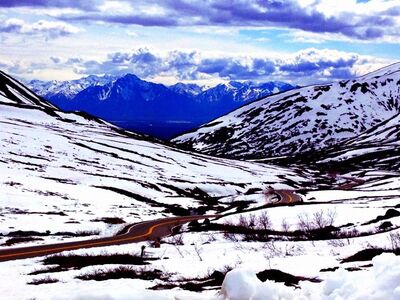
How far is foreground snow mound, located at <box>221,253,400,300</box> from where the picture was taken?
10.8 meters

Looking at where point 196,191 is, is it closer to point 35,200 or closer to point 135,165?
point 135,165

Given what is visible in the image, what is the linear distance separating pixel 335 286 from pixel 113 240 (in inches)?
1545

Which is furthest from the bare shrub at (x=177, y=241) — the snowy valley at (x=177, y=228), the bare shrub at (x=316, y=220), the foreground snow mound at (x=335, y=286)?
the foreground snow mound at (x=335, y=286)

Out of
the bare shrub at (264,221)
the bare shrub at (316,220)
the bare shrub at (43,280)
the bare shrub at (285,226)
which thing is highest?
the bare shrub at (43,280)

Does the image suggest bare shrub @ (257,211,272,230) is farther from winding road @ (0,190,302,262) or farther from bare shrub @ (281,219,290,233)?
winding road @ (0,190,302,262)

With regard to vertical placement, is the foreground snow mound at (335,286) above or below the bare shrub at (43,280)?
above

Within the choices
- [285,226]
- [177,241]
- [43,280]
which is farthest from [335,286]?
[285,226]

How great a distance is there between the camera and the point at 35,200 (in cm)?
7275

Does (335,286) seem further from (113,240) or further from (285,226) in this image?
(113,240)

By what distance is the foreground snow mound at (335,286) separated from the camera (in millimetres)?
10843

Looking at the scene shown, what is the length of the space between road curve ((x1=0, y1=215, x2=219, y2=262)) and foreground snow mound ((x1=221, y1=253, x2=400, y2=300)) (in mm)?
25328

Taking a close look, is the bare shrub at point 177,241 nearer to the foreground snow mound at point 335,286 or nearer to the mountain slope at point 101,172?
the mountain slope at point 101,172

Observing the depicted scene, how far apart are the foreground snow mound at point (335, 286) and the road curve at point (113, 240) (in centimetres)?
2533

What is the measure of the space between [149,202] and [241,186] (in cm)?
4551
